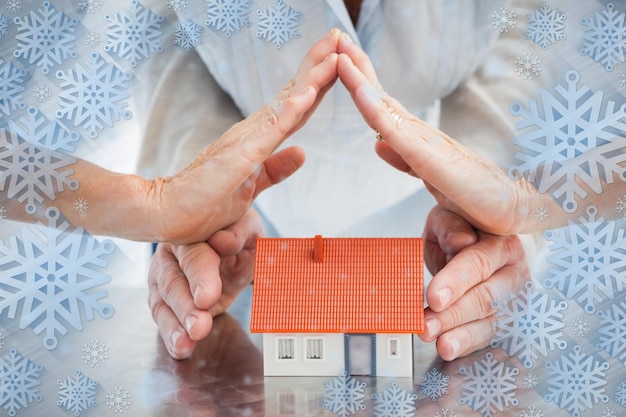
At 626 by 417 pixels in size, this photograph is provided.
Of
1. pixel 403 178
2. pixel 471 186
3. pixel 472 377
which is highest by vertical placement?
pixel 471 186

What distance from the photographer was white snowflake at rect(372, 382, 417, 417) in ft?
2.66

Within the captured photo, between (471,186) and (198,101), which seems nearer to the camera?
(471,186)

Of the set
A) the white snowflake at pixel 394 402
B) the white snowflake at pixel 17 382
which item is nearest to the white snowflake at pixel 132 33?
the white snowflake at pixel 17 382

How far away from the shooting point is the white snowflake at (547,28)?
99 centimetres

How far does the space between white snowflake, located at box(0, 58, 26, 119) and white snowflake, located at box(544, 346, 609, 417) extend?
60 centimetres

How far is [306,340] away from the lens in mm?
866

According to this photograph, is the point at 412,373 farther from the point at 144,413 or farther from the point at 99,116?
the point at 99,116

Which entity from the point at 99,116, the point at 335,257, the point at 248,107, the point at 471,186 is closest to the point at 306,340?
the point at 335,257

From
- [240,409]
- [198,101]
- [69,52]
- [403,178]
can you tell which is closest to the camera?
[240,409]

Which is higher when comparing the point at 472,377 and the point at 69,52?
the point at 69,52

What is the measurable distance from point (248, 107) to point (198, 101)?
2.7 inches

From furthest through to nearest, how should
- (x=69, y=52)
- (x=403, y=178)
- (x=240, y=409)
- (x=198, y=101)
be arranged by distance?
(x=403, y=178) < (x=198, y=101) < (x=69, y=52) < (x=240, y=409)

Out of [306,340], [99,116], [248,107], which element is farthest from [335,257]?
[248,107]

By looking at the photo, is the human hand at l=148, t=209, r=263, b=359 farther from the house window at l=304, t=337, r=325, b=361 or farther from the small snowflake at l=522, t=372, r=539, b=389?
the small snowflake at l=522, t=372, r=539, b=389
